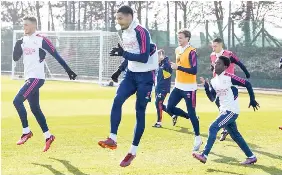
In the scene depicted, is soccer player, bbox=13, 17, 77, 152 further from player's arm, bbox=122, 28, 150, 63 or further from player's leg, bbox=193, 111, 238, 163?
player's leg, bbox=193, 111, 238, 163

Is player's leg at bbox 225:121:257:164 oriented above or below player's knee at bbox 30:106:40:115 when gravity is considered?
below

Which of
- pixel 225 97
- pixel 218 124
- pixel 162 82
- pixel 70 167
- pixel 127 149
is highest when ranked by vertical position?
pixel 225 97

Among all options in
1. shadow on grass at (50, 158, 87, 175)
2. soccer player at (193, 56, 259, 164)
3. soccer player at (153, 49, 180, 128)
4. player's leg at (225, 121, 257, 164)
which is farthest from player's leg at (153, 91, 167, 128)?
shadow on grass at (50, 158, 87, 175)

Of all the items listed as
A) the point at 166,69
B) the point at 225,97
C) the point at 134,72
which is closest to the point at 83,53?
the point at 166,69

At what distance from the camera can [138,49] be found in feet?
23.4

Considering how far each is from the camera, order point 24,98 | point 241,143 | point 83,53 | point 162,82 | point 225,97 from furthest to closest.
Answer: point 83,53 → point 162,82 → point 24,98 → point 241,143 → point 225,97

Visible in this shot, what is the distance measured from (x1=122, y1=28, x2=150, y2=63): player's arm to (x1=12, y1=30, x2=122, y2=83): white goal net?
2576cm

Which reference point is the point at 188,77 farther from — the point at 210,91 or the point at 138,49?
the point at 138,49

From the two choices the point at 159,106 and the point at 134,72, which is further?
the point at 159,106

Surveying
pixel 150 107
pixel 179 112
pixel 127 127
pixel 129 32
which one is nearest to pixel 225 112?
pixel 129 32

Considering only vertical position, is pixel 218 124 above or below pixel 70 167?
above

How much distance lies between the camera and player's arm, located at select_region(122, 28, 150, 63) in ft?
22.6

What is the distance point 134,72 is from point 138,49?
37 cm

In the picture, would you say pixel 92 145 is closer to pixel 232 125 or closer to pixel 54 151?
pixel 54 151
